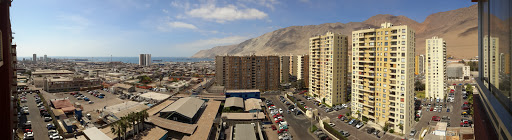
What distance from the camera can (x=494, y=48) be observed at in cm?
257

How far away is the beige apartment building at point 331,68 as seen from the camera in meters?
28.6

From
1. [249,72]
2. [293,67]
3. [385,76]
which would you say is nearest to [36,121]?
[249,72]

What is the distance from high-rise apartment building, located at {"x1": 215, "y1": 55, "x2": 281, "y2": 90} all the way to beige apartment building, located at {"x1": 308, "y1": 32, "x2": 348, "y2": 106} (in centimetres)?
1010

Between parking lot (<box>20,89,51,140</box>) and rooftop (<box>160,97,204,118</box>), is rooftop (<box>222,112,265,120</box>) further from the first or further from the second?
parking lot (<box>20,89,51,140</box>)

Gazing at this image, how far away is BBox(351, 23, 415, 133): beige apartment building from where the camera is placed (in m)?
18.8

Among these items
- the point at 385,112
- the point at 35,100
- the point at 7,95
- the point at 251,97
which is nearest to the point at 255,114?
the point at 251,97

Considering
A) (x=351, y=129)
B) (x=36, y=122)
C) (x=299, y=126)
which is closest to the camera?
(x=351, y=129)

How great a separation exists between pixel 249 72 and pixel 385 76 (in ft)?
74.8

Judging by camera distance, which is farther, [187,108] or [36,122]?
[187,108]

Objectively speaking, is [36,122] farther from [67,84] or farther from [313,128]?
[313,128]

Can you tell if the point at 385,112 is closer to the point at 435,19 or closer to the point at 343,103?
the point at 343,103

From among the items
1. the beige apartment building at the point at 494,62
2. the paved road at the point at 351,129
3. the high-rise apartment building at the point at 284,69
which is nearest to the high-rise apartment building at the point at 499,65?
the beige apartment building at the point at 494,62

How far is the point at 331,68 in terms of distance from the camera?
2872 cm

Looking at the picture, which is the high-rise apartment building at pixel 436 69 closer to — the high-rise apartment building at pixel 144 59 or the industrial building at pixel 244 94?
the industrial building at pixel 244 94
